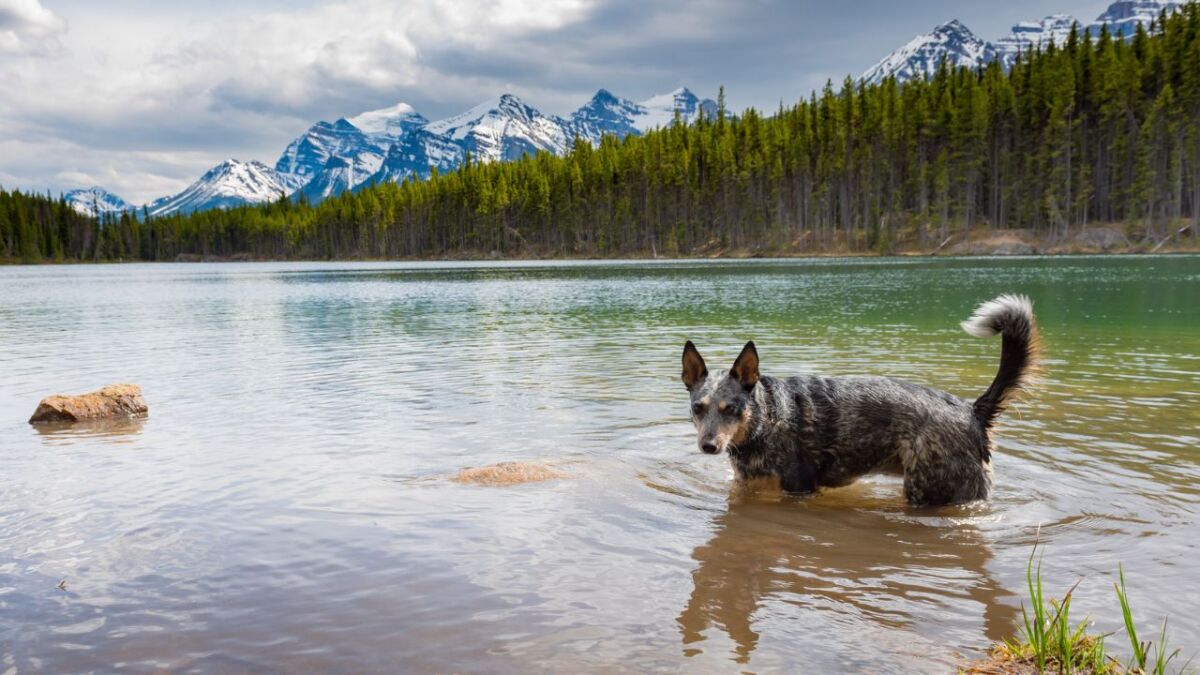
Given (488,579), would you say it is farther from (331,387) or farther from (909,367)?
(909,367)

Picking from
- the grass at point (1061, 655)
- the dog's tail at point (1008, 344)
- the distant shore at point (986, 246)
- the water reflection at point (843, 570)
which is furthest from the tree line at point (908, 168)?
the grass at point (1061, 655)

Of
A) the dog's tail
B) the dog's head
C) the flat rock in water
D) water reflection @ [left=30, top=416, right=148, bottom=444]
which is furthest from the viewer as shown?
water reflection @ [left=30, top=416, right=148, bottom=444]

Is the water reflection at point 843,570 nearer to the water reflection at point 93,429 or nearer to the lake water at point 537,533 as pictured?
the lake water at point 537,533

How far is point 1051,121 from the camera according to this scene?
371 ft

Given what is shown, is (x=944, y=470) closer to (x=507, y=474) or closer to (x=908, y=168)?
(x=507, y=474)

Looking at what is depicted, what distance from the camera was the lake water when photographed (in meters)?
5.38

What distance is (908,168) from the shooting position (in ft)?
436

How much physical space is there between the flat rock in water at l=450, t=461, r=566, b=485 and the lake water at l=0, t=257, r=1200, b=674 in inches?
10.2

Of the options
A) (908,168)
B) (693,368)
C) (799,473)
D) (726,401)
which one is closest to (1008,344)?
(799,473)

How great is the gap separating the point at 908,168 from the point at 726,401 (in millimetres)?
138908

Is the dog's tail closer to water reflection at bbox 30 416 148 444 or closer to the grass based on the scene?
the grass

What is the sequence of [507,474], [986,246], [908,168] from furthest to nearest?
1. [908,168]
2. [986,246]
3. [507,474]

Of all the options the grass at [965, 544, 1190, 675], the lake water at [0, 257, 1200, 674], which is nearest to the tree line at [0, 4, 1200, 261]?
the lake water at [0, 257, 1200, 674]

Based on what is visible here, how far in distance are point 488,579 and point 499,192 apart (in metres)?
179
